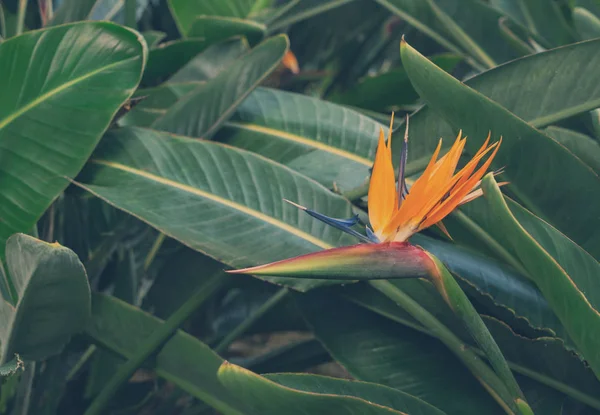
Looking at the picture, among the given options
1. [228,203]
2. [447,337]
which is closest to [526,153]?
[447,337]

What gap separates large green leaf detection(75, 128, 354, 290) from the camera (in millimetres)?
648

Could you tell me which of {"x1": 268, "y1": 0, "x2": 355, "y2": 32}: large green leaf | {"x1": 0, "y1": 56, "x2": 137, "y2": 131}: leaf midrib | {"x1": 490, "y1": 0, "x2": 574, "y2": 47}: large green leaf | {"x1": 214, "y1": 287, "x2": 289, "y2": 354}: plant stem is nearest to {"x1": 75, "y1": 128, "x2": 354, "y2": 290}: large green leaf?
{"x1": 0, "y1": 56, "x2": 137, "y2": 131}: leaf midrib

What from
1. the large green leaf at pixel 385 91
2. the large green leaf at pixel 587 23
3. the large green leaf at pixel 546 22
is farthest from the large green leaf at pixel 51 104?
the large green leaf at pixel 546 22

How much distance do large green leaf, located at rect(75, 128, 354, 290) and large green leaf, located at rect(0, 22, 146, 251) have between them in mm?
49

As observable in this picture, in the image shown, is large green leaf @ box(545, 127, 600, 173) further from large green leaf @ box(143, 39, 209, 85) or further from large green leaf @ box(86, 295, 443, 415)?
large green leaf @ box(143, 39, 209, 85)

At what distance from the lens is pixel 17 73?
0.68m

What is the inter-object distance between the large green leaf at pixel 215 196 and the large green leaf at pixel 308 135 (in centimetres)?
12

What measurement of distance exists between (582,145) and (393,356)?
0.35 m

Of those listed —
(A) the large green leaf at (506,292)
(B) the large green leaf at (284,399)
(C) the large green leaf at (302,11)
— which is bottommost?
(B) the large green leaf at (284,399)

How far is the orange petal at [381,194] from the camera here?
416mm

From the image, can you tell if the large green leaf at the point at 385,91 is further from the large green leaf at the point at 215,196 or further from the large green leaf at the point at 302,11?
the large green leaf at the point at 215,196

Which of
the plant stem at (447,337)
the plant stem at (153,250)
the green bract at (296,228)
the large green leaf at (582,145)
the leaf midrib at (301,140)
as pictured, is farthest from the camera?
the plant stem at (153,250)

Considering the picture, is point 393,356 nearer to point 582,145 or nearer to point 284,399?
point 284,399

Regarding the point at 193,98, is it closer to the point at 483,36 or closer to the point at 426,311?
the point at 426,311
